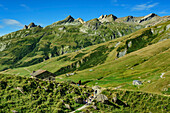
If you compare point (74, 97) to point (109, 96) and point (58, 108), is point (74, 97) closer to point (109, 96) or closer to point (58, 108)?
point (58, 108)

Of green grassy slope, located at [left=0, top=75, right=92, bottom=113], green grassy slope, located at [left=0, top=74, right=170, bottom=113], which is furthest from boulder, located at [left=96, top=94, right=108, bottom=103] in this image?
green grassy slope, located at [left=0, top=75, right=92, bottom=113]

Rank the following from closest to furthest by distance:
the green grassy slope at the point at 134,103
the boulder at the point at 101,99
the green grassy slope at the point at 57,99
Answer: the green grassy slope at the point at 57,99 → the green grassy slope at the point at 134,103 → the boulder at the point at 101,99

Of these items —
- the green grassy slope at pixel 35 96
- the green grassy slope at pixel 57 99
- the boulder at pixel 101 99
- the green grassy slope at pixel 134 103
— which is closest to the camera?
the green grassy slope at pixel 35 96

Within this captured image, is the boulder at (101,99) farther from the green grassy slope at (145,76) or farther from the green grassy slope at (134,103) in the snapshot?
the green grassy slope at (145,76)

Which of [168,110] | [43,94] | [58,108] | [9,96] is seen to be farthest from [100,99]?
[9,96]

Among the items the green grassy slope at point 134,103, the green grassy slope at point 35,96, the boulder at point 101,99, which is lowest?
the green grassy slope at point 134,103

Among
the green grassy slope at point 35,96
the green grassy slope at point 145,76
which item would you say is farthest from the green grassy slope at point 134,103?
the green grassy slope at point 145,76

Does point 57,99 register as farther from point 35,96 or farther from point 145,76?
point 145,76

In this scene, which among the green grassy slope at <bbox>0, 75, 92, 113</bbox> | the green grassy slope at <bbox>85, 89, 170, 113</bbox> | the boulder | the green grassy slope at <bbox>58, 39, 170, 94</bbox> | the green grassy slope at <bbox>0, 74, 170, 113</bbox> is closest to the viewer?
the green grassy slope at <bbox>0, 75, 92, 113</bbox>

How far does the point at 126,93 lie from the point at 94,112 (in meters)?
11.0

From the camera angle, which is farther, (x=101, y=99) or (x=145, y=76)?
(x=145, y=76)

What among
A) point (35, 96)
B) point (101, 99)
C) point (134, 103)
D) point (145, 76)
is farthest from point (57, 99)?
point (145, 76)

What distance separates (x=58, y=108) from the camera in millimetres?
23578

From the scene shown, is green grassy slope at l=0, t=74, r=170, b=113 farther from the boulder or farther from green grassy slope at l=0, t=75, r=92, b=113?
the boulder
